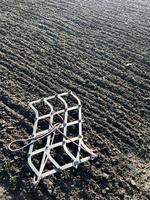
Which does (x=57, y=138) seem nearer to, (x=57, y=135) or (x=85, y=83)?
(x=57, y=135)

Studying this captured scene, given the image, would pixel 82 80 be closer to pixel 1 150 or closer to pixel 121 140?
pixel 121 140

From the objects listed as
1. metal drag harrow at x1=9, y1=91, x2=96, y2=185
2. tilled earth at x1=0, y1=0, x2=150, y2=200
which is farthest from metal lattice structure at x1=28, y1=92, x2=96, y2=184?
tilled earth at x1=0, y1=0, x2=150, y2=200

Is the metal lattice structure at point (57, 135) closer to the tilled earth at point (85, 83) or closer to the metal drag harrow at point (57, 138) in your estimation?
the metal drag harrow at point (57, 138)

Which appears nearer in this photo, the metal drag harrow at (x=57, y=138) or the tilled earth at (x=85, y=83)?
the tilled earth at (x=85, y=83)

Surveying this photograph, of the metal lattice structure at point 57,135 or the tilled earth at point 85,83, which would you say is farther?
the metal lattice structure at point 57,135

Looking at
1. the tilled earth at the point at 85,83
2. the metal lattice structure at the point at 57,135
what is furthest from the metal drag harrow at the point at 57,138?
the tilled earth at the point at 85,83
